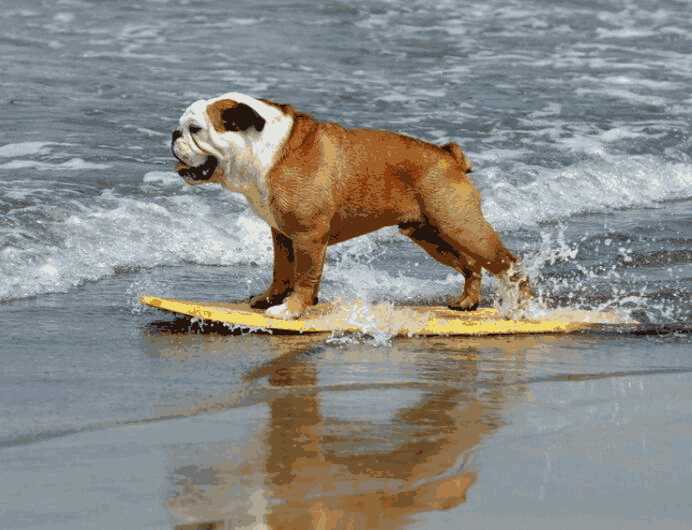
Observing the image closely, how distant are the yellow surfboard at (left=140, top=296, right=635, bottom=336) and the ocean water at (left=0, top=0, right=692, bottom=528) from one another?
141mm

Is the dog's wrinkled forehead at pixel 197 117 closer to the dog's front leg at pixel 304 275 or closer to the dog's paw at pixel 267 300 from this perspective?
the dog's front leg at pixel 304 275

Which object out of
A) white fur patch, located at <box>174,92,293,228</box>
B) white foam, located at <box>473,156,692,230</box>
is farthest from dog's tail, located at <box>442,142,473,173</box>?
white foam, located at <box>473,156,692,230</box>

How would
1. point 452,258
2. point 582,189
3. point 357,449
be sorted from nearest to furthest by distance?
A: 1. point 357,449
2. point 452,258
3. point 582,189

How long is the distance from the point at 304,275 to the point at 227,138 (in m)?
0.77

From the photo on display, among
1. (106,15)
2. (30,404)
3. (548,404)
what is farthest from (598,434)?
(106,15)

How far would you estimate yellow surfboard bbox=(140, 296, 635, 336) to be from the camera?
7.28 metres

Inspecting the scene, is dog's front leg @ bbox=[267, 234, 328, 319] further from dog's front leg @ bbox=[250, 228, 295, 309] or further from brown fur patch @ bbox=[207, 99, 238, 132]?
brown fur patch @ bbox=[207, 99, 238, 132]

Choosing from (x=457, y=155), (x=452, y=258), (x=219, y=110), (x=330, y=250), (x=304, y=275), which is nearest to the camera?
(x=219, y=110)

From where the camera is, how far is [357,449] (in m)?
5.29

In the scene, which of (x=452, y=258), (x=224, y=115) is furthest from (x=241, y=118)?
(x=452, y=258)

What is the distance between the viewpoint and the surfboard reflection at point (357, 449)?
4621 millimetres

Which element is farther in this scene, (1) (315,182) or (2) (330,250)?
(2) (330,250)

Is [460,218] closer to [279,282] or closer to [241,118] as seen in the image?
[279,282]

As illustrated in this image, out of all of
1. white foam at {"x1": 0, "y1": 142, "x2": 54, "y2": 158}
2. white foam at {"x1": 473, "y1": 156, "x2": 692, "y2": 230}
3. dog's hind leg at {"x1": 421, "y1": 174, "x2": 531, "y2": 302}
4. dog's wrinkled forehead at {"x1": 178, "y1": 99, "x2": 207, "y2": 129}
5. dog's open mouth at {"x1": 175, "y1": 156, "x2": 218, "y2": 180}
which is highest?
dog's wrinkled forehead at {"x1": 178, "y1": 99, "x2": 207, "y2": 129}
